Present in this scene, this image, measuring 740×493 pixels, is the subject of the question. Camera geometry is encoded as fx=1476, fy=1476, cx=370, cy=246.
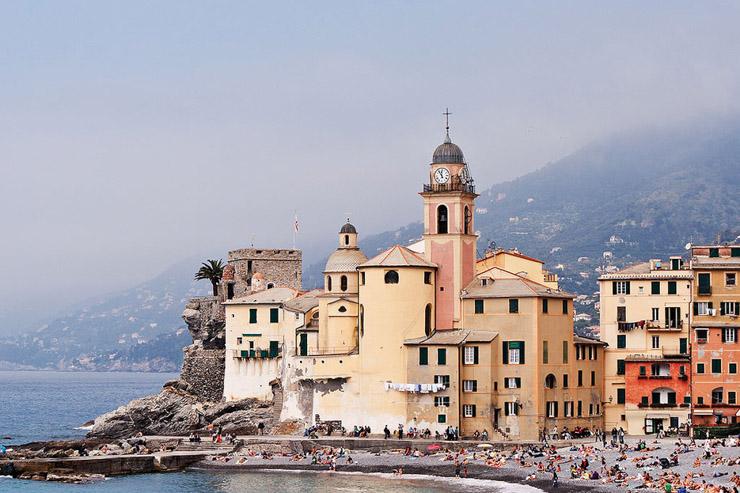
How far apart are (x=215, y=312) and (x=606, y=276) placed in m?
35.8

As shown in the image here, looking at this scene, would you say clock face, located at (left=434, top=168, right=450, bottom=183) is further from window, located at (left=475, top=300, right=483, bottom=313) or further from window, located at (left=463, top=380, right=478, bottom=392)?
window, located at (left=463, top=380, right=478, bottom=392)

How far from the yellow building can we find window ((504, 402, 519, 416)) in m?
7.90

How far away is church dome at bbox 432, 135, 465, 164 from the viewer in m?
103

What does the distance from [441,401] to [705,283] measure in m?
19.1

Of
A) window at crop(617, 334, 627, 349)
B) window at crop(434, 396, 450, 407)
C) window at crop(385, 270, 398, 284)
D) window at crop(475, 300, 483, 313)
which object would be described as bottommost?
window at crop(434, 396, 450, 407)

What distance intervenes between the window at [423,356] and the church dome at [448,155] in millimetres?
13548

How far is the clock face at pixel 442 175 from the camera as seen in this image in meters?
103

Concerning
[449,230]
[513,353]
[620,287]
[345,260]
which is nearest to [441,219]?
[449,230]

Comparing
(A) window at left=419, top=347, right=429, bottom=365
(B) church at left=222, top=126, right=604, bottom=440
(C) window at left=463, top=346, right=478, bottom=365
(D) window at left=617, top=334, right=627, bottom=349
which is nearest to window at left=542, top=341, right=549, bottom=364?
(B) church at left=222, top=126, right=604, bottom=440

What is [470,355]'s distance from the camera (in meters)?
98.2

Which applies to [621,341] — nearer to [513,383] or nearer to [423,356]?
[513,383]

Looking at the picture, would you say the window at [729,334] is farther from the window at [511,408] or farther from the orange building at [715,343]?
the window at [511,408]

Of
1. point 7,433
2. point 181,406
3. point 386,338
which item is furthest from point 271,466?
point 7,433

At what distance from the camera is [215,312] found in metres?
123
